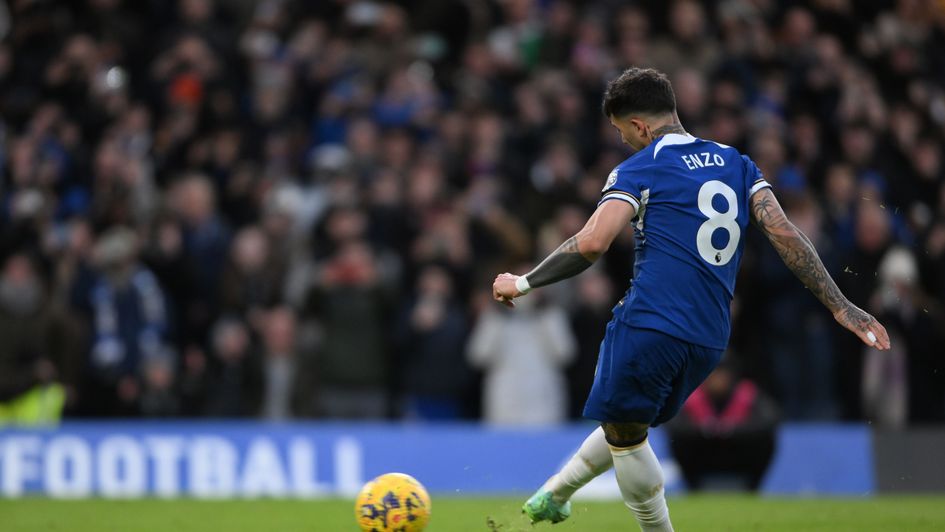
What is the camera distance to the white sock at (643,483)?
7613 mm

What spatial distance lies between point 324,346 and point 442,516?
4211mm

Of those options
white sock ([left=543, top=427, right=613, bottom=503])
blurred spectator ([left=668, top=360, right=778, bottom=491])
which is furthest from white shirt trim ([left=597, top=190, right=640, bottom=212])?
blurred spectator ([left=668, top=360, right=778, bottom=491])

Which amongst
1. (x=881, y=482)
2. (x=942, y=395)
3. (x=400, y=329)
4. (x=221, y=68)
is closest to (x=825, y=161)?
(x=942, y=395)

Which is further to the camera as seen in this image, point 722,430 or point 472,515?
point 722,430

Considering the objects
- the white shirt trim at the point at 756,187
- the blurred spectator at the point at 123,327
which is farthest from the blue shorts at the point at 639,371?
the blurred spectator at the point at 123,327

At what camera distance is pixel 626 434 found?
7.65m

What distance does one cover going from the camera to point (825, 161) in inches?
722

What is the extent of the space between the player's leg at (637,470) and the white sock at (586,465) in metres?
0.43

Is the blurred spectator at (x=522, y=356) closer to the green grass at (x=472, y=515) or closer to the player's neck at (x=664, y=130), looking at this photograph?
the green grass at (x=472, y=515)

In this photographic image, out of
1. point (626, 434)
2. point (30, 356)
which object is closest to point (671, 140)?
point (626, 434)

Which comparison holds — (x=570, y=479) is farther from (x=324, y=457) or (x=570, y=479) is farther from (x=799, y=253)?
(x=324, y=457)

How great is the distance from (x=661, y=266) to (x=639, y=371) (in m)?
0.54

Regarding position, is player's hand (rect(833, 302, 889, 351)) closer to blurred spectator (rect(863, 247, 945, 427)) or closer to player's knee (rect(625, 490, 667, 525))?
player's knee (rect(625, 490, 667, 525))

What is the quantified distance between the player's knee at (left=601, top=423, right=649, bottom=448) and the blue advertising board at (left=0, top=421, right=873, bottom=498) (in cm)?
746
